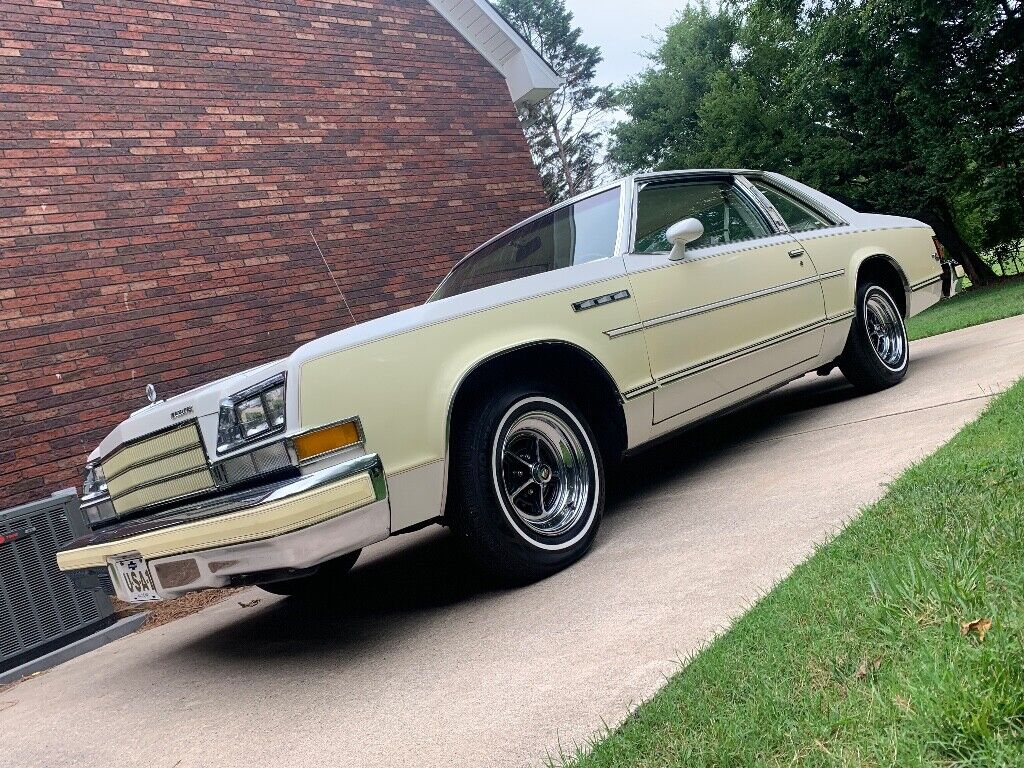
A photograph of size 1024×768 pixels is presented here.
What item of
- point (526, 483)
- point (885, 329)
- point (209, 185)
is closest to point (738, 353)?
point (526, 483)

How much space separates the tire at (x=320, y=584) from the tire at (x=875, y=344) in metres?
3.30

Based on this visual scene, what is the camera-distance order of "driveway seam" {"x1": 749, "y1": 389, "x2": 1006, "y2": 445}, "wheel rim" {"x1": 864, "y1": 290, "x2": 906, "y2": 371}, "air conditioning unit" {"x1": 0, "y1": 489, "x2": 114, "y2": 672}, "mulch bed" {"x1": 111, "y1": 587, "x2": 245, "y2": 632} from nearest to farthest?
1. "driveway seam" {"x1": 749, "y1": 389, "x2": 1006, "y2": 445}
2. "air conditioning unit" {"x1": 0, "y1": 489, "x2": 114, "y2": 672}
3. "mulch bed" {"x1": 111, "y1": 587, "x2": 245, "y2": 632}
4. "wheel rim" {"x1": 864, "y1": 290, "x2": 906, "y2": 371}

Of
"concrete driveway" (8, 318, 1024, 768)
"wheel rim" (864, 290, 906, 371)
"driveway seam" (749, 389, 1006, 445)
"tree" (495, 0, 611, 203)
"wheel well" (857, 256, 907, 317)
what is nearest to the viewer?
"concrete driveway" (8, 318, 1024, 768)

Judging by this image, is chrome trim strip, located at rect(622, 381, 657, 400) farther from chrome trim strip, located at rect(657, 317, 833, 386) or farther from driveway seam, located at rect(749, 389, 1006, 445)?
driveway seam, located at rect(749, 389, 1006, 445)

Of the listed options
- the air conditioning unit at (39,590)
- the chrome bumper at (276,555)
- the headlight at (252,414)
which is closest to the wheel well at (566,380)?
the chrome bumper at (276,555)

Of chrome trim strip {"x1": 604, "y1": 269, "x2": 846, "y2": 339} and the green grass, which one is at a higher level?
chrome trim strip {"x1": 604, "y1": 269, "x2": 846, "y2": 339}

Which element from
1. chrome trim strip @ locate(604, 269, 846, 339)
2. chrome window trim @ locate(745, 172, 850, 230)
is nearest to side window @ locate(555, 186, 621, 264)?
chrome trim strip @ locate(604, 269, 846, 339)

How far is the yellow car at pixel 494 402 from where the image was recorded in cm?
297

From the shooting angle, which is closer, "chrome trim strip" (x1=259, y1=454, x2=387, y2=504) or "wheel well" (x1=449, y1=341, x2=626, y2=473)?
"chrome trim strip" (x1=259, y1=454, x2=387, y2=504)

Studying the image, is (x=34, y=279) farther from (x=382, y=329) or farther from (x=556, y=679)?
(x=556, y=679)

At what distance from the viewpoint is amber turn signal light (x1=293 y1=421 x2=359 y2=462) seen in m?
2.92

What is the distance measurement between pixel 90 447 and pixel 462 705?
198 inches

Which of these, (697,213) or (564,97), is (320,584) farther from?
(564,97)

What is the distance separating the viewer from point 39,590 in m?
4.97
